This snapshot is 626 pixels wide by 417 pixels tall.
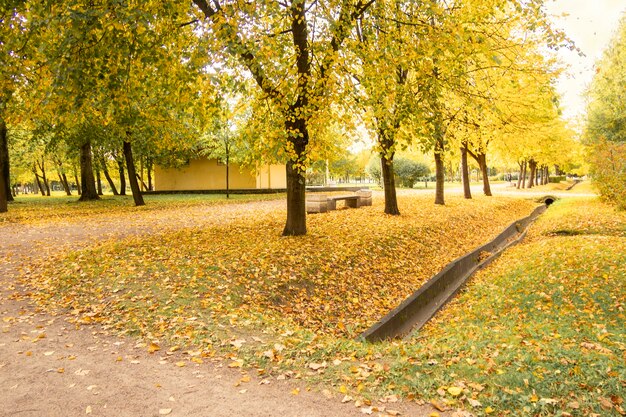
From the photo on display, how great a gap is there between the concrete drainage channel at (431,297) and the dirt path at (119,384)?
8.97 feet

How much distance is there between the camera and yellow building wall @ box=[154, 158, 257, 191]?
36.0 metres

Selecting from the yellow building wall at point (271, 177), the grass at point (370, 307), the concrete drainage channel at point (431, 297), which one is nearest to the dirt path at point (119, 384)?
the grass at point (370, 307)

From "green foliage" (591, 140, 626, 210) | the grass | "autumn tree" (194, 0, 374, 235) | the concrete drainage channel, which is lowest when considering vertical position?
the concrete drainage channel

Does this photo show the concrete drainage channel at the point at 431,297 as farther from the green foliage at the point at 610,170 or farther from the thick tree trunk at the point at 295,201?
the green foliage at the point at 610,170

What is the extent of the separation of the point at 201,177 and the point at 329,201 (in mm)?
22168

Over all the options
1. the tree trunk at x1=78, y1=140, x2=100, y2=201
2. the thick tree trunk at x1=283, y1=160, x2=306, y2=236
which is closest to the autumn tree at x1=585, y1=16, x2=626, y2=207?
the thick tree trunk at x1=283, y1=160, x2=306, y2=236

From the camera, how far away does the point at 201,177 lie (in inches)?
1459

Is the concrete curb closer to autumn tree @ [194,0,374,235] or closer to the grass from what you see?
the grass

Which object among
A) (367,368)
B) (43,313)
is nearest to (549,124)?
(367,368)

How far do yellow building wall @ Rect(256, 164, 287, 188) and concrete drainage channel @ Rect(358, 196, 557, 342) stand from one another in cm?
2422

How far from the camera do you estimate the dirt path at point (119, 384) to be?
3.84 metres

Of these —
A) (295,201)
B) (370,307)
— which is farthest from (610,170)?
(370,307)

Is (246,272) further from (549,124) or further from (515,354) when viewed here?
(549,124)

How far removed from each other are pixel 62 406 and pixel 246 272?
4545 millimetres
